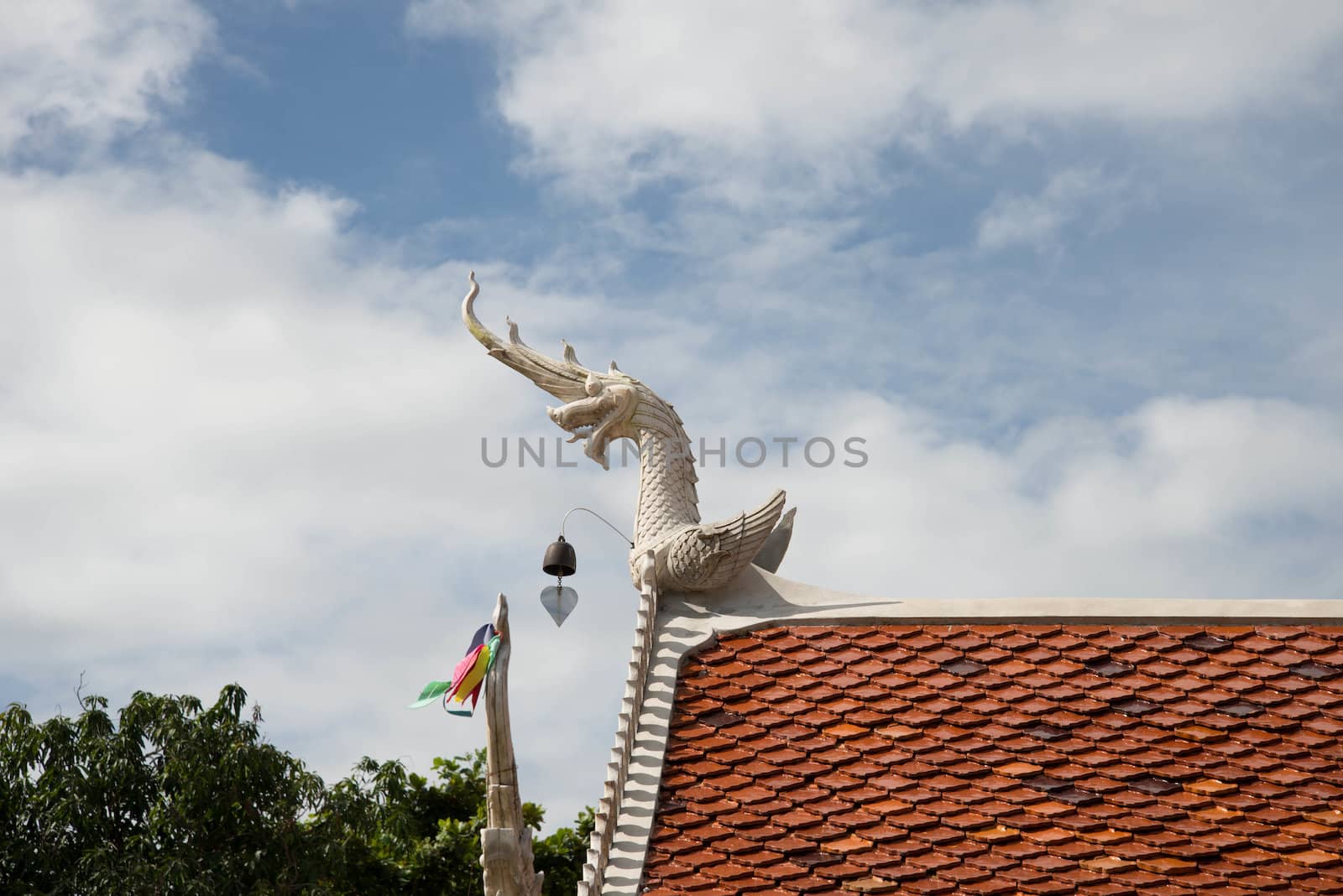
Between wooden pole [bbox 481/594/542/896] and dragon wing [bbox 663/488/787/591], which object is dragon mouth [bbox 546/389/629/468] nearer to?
dragon wing [bbox 663/488/787/591]

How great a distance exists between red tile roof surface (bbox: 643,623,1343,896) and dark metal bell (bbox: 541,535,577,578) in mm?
959

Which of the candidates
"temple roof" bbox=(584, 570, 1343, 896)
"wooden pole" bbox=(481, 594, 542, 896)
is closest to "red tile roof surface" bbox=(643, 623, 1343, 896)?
"temple roof" bbox=(584, 570, 1343, 896)

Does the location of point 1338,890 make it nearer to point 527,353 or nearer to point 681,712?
point 681,712

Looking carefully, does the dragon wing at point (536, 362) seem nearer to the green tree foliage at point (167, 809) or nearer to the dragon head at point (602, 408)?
the dragon head at point (602, 408)

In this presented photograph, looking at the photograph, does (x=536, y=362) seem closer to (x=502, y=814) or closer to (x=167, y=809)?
(x=502, y=814)

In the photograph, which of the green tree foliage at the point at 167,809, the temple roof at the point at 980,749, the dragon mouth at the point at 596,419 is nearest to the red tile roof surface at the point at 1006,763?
the temple roof at the point at 980,749

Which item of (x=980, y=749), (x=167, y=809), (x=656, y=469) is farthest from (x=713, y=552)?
(x=167, y=809)

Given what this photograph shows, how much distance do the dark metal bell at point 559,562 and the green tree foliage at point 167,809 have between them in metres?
7.28

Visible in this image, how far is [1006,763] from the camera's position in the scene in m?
8.35

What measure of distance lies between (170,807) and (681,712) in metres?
8.55

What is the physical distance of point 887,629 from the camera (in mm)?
9414

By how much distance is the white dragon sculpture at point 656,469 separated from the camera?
9688 millimetres

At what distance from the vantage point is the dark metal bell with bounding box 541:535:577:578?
9633 mm

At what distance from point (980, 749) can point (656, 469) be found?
2924 millimetres
